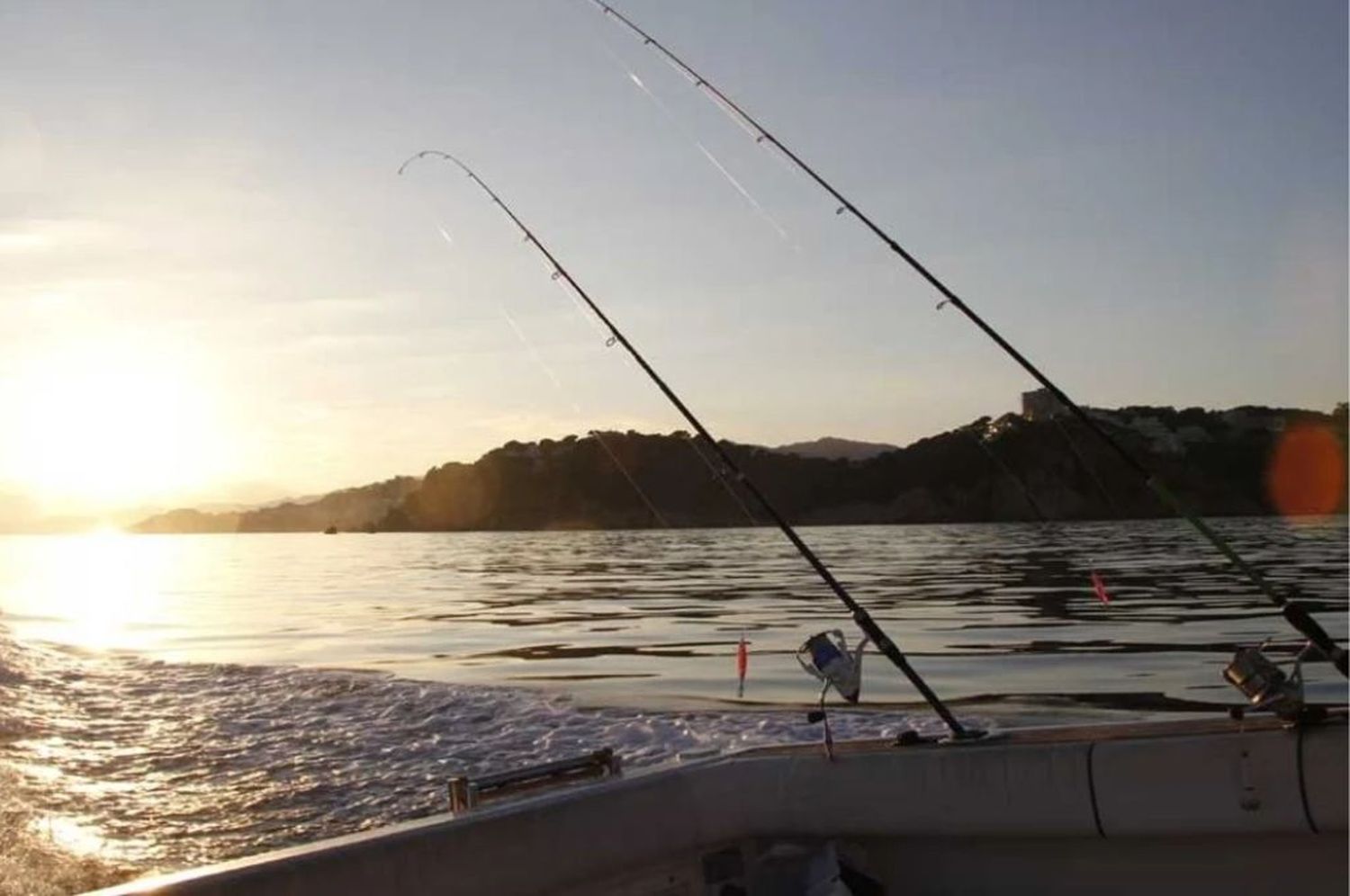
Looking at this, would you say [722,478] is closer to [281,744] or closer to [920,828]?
[920,828]

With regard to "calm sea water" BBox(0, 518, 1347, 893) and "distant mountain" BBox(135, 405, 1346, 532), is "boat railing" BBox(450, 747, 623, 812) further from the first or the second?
"distant mountain" BBox(135, 405, 1346, 532)

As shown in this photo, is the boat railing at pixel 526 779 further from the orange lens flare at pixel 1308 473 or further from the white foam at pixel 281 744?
the orange lens flare at pixel 1308 473

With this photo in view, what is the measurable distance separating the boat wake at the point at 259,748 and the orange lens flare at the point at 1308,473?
4037 inches

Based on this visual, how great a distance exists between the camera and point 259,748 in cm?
902

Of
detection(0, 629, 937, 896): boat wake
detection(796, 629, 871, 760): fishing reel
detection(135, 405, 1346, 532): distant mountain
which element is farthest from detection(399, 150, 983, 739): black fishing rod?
detection(135, 405, 1346, 532): distant mountain

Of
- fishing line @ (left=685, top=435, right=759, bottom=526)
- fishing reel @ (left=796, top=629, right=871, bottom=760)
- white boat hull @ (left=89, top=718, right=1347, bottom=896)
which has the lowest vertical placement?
white boat hull @ (left=89, top=718, right=1347, bottom=896)

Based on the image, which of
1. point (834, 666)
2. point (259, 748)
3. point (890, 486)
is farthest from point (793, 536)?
point (890, 486)

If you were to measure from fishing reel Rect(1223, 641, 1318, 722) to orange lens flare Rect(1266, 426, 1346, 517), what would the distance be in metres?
107

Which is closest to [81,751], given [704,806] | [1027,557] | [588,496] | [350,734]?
[350,734]

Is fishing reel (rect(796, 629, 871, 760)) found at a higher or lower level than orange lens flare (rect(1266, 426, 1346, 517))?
lower

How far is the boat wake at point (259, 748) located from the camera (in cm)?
662

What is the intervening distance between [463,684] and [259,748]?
10.7ft

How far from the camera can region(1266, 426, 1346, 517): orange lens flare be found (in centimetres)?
10750

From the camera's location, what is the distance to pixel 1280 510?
104 m
